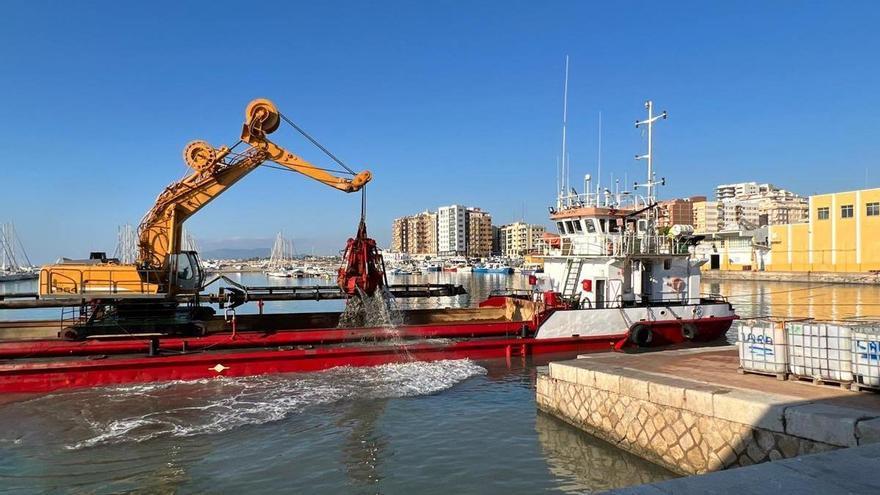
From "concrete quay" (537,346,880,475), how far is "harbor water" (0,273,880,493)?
1.26 ft

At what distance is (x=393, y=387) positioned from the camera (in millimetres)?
12891

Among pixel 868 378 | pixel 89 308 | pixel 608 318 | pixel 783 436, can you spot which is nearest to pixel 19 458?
pixel 89 308

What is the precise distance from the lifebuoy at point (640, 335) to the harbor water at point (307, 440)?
5.04 m

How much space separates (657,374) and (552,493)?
2915mm

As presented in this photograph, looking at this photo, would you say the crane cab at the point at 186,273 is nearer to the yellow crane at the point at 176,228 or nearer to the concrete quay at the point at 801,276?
the yellow crane at the point at 176,228

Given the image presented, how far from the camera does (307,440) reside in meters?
9.44

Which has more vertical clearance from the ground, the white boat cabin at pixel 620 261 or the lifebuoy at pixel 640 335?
the white boat cabin at pixel 620 261

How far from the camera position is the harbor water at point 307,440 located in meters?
7.78

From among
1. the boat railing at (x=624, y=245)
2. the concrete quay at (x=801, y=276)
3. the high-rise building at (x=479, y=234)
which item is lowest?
the concrete quay at (x=801, y=276)

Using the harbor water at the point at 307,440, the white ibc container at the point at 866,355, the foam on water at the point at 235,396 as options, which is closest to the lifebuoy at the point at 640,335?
the harbor water at the point at 307,440

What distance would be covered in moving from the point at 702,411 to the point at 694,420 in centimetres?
20

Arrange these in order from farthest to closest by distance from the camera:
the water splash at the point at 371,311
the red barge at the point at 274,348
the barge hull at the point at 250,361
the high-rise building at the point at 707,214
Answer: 1. the high-rise building at the point at 707,214
2. the water splash at the point at 371,311
3. the red barge at the point at 274,348
4. the barge hull at the point at 250,361

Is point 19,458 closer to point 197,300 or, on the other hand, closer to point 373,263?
point 197,300

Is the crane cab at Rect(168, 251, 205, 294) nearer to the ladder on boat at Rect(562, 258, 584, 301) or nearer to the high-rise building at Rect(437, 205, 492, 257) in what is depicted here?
the ladder on boat at Rect(562, 258, 584, 301)
